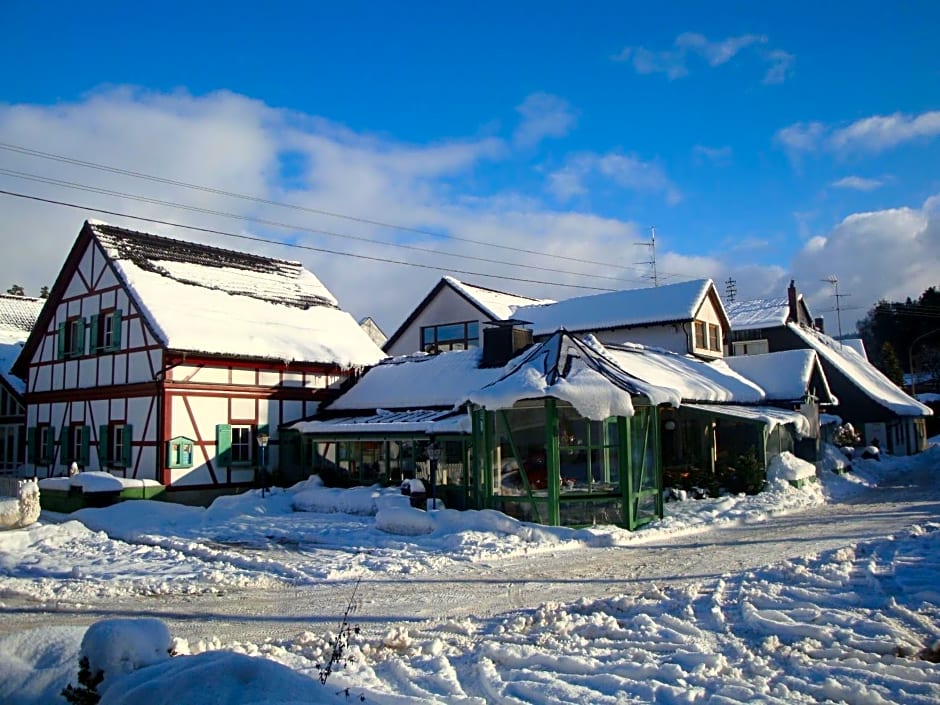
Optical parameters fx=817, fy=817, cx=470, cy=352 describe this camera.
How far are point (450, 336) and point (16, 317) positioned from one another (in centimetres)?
1852

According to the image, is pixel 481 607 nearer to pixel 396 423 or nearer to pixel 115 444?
pixel 396 423

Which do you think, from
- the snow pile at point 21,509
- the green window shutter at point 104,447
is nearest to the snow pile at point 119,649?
the snow pile at point 21,509

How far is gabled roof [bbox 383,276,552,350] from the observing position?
115ft

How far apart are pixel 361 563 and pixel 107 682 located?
24.8 ft

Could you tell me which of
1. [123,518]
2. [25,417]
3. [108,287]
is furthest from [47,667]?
[25,417]

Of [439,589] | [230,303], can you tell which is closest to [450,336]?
[230,303]

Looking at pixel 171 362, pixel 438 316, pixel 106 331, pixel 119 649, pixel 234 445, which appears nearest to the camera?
pixel 119 649

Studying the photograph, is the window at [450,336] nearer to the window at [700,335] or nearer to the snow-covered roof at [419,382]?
the snow-covered roof at [419,382]

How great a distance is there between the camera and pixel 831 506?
64.4 ft

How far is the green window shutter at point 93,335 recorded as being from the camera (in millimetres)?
24203

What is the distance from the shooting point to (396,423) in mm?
20188

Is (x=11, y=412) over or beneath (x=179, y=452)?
over

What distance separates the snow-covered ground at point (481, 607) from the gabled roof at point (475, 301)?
17.8 m

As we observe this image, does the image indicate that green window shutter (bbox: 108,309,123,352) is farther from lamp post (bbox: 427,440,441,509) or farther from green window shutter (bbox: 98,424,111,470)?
lamp post (bbox: 427,440,441,509)
